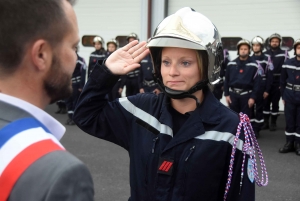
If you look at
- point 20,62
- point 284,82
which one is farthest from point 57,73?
point 284,82

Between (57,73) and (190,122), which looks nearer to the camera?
(57,73)

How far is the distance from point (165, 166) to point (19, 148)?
1.04 meters

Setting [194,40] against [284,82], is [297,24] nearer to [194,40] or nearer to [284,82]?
[284,82]

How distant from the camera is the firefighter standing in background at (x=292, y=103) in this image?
23.2ft

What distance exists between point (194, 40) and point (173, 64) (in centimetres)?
16

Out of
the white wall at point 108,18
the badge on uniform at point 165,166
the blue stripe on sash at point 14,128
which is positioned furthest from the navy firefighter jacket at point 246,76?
the blue stripe on sash at point 14,128

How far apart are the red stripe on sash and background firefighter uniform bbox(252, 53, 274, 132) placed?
298 inches

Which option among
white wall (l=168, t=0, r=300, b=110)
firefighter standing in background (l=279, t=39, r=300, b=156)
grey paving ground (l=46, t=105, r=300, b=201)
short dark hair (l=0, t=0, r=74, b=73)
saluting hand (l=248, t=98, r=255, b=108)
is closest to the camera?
short dark hair (l=0, t=0, r=74, b=73)

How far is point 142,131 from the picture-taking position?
2109 mm

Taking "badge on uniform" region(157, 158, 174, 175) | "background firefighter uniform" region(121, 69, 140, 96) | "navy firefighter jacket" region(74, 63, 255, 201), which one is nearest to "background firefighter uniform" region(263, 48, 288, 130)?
"background firefighter uniform" region(121, 69, 140, 96)

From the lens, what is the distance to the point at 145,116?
6.97 feet

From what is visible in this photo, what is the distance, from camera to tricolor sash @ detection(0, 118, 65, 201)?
983mm

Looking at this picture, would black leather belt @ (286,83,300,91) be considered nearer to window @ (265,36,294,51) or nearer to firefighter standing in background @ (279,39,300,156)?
firefighter standing in background @ (279,39,300,156)

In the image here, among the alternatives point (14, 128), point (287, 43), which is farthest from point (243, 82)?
point (14, 128)
